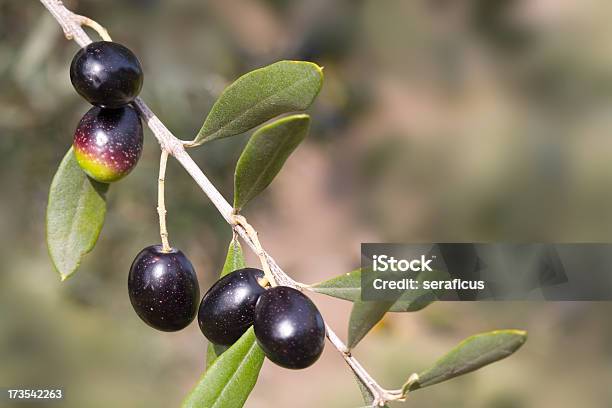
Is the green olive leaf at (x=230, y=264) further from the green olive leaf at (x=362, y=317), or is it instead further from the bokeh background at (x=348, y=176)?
the bokeh background at (x=348, y=176)

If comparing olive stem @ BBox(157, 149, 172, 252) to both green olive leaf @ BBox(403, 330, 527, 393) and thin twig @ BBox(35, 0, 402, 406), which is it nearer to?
thin twig @ BBox(35, 0, 402, 406)

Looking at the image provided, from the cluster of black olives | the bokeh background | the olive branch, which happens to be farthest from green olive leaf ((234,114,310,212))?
the bokeh background

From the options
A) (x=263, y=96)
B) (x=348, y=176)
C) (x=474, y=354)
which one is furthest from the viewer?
(x=348, y=176)

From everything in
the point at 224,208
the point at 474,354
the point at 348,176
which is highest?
the point at 224,208

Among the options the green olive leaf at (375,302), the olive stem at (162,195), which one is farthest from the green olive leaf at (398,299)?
the olive stem at (162,195)

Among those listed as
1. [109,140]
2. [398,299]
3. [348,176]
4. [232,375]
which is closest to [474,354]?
[398,299]

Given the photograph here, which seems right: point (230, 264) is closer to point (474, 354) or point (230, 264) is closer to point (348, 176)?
point (474, 354)
